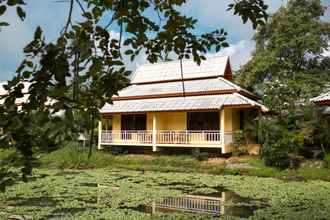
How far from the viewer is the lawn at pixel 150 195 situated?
7293mm

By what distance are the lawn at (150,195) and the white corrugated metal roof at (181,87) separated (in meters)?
5.33

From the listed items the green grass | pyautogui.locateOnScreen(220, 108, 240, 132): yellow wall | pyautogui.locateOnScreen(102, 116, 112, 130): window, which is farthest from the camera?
pyautogui.locateOnScreen(102, 116, 112, 130): window

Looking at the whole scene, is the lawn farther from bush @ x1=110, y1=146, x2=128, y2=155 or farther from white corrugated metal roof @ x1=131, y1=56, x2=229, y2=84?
white corrugated metal roof @ x1=131, y1=56, x2=229, y2=84

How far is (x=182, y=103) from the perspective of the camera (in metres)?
16.9

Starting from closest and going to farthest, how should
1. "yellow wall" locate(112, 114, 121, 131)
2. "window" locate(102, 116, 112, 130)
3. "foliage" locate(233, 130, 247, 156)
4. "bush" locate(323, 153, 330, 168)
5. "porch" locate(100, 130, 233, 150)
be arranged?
"bush" locate(323, 153, 330, 168) < "foliage" locate(233, 130, 247, 156) < "porch" locate(100, 130, 233, 150) < "yellow wall" locate(112, 114, 121, 131) < "window" locate(102, 116, 112, 130)

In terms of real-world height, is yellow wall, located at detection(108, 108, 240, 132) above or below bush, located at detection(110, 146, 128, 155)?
above

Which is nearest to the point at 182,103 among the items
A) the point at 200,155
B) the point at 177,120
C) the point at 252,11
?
the point at 177,120

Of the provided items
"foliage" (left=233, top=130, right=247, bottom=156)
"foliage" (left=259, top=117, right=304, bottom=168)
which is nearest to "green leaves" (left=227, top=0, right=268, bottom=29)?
"foliage" (left=259, top=117, right=304, bottom=168)

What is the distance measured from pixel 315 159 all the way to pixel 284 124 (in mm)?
1716

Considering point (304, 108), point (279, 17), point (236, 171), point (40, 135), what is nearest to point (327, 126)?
point (304, 108)

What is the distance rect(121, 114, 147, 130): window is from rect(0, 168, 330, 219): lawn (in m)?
6.00

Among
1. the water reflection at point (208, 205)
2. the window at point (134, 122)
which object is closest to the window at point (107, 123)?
the window at point (134, 122)

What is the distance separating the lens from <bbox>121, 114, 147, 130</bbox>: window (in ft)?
63.7

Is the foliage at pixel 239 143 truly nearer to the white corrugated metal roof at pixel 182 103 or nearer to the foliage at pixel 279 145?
the white corrugated metal roof at pixel 182 103
